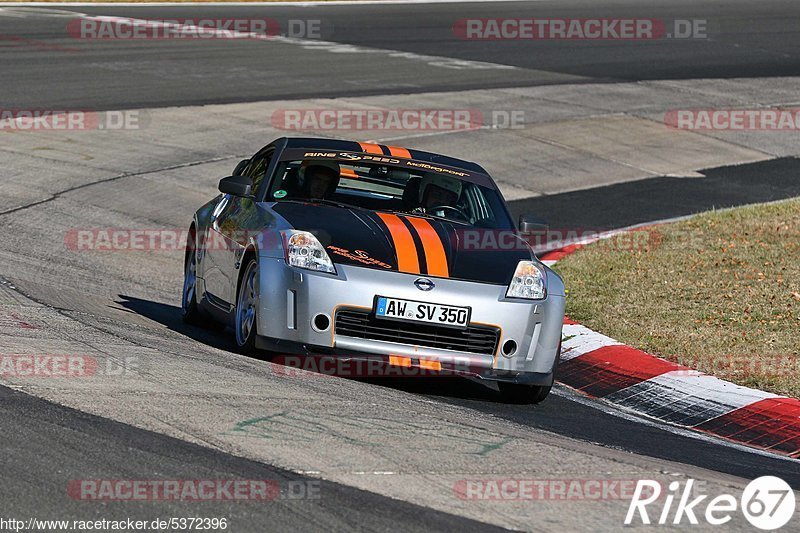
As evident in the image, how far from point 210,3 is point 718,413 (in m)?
28.4

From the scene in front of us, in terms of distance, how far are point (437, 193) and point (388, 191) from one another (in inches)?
12.7

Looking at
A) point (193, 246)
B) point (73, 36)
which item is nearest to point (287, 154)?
point (193, 246)

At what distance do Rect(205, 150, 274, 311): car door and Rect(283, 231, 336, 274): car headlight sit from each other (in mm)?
599

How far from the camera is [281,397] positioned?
666 cm

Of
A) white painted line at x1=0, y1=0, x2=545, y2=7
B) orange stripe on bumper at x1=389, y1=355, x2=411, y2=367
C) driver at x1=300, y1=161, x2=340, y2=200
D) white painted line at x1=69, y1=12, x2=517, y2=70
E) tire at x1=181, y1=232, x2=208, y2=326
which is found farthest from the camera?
white painted line at x1=0, y1=0, x2=545, y2=7

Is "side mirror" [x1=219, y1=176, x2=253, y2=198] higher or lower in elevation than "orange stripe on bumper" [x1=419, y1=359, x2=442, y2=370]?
higher

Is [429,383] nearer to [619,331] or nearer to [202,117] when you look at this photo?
[619,331]

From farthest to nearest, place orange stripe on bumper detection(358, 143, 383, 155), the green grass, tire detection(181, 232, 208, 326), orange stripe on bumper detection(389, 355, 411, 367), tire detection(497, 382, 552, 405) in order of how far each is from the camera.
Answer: tire detection(181, 232, 208, 326)
orange stripe on bumper detection(358, 143, 383, 155)
the green grass
tire detection(497, 382, 552, 405)
orange stripe on bumper detection(389, 355, 411, 367)

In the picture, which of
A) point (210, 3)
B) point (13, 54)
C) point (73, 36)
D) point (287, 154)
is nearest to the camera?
point (287, 154)

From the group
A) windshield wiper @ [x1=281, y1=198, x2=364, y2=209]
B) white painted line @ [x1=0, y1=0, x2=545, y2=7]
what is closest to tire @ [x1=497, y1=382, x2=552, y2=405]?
windshield wiper @ [x1=281, y1=198, x2=364, y2=209]

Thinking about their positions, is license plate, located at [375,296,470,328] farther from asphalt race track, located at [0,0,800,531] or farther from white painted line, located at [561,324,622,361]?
white painted line, located at [561,324,622,361]

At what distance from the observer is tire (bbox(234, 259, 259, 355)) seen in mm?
7879

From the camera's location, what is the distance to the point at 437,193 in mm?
8992

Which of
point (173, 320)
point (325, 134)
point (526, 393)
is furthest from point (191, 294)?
point (325, 134)
